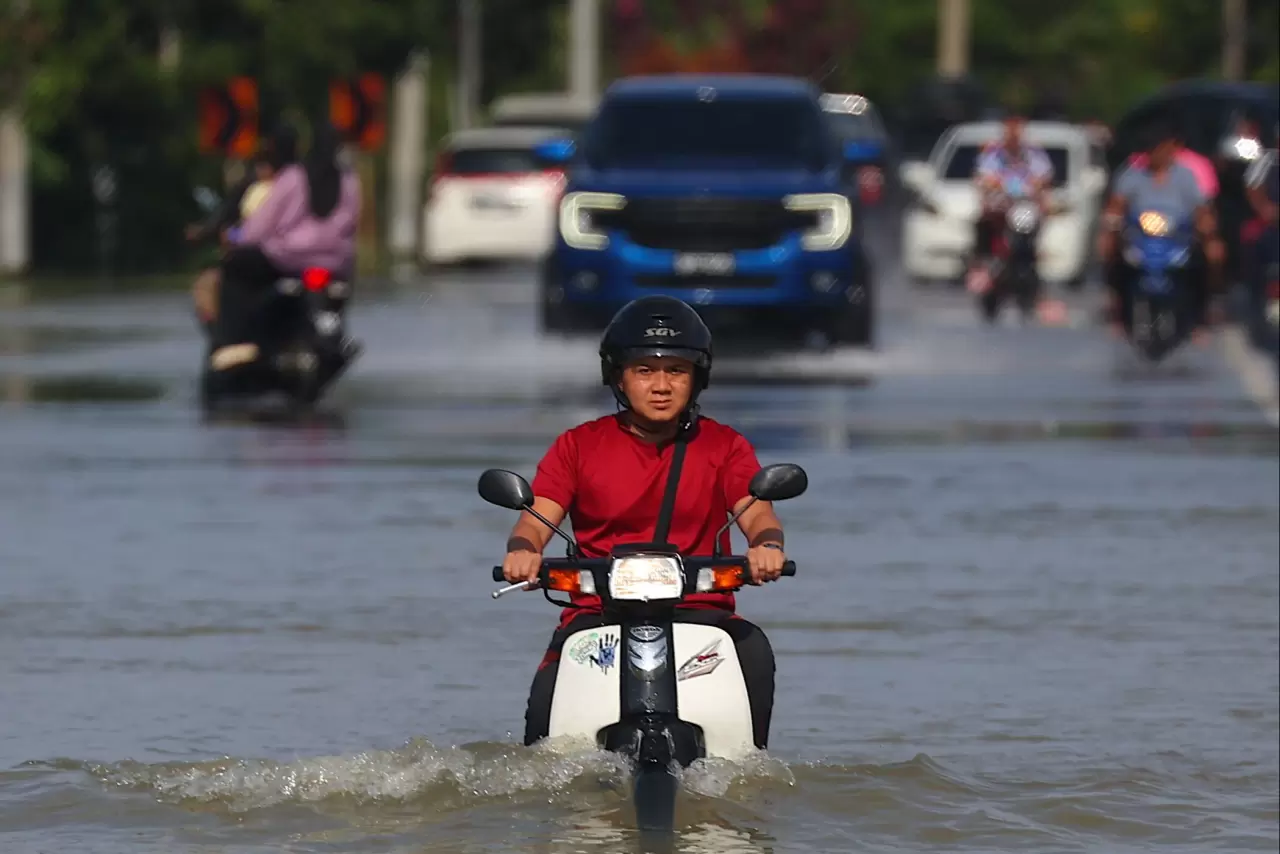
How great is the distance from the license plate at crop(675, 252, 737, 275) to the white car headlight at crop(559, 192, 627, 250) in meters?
0.50

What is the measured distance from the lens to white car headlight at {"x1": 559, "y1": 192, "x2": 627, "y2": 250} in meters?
25.8

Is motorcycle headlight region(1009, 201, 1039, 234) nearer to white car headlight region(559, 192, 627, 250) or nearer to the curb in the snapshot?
the curb

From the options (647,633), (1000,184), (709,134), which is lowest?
(647,633)

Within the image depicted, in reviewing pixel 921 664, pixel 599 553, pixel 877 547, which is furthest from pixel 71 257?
pixel 599 553

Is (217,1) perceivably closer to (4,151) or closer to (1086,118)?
(4,151)

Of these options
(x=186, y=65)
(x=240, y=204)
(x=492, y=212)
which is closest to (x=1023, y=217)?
(x=240, y=204)

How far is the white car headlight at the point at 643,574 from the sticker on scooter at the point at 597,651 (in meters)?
0.26

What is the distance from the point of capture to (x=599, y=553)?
8219 millimetres

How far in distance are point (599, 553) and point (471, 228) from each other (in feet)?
117

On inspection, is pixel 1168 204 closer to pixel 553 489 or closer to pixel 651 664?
pixel 553 489

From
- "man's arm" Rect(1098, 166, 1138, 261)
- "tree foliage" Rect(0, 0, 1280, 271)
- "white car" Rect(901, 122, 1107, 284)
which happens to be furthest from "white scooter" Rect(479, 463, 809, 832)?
"tree foliage" Rect(0, 0, 1280, 271)

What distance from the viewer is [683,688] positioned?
7973 millimetres

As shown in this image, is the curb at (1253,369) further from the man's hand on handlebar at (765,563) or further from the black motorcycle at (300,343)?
the man's hand on handlebar at (765,563)

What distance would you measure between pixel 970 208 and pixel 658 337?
2997cm
